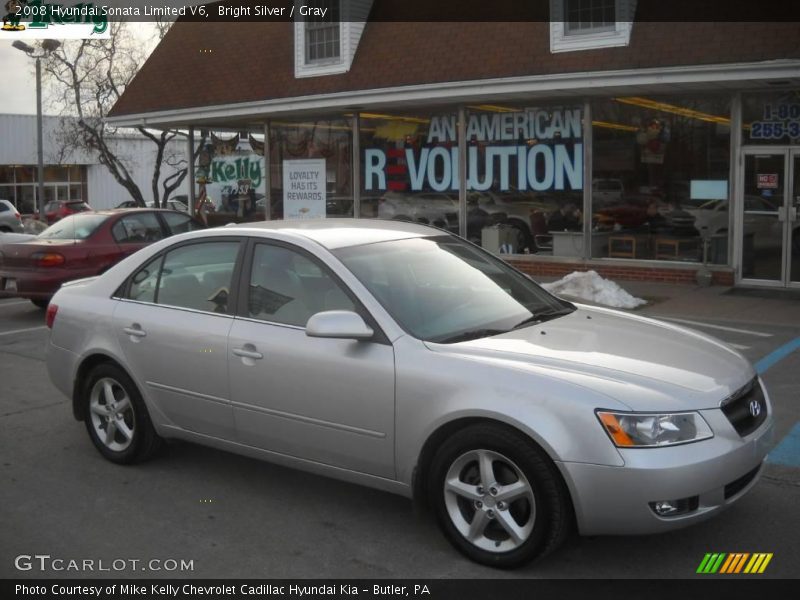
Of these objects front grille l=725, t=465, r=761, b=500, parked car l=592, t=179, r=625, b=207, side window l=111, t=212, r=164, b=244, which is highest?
parked car l=592, t=179, r=625, b=207

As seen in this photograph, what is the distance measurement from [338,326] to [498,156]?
1241 centimetres

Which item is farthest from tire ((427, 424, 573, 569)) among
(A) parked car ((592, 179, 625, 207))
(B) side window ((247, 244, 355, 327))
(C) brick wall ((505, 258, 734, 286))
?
(A) parked car ((592, 179, 625, 207))

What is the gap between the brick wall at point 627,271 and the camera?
14.3m

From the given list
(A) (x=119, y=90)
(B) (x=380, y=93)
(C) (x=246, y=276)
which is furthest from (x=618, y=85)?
(A) (x=119, y=90)

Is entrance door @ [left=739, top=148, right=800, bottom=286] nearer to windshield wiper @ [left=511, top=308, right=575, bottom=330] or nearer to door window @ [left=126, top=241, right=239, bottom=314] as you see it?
windshield wiper @ [left=511, top=308, right=575, bottom=330]

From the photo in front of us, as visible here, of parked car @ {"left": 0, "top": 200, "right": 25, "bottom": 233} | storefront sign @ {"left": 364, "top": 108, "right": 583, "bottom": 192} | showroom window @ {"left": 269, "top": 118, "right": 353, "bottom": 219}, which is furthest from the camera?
parked car @ {"left": 0, "top": 200, "right": 25, "bottom": 233}

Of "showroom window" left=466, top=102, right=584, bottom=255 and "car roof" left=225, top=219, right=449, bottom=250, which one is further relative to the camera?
"showroom window" left=466, top=102, right=584, bottom=255

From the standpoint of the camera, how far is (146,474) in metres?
5.79

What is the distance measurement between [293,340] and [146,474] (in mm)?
1589

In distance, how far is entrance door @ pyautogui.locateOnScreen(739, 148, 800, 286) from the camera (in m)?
13.6

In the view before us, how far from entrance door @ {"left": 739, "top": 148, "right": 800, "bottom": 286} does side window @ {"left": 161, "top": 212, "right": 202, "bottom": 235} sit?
8.43 m

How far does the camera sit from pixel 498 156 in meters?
16.5

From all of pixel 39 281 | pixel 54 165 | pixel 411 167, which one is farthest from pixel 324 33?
pixel 54 165

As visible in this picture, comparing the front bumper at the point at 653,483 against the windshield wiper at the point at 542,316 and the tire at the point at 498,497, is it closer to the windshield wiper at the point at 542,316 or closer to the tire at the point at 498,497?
the tire at the point at 498,497
